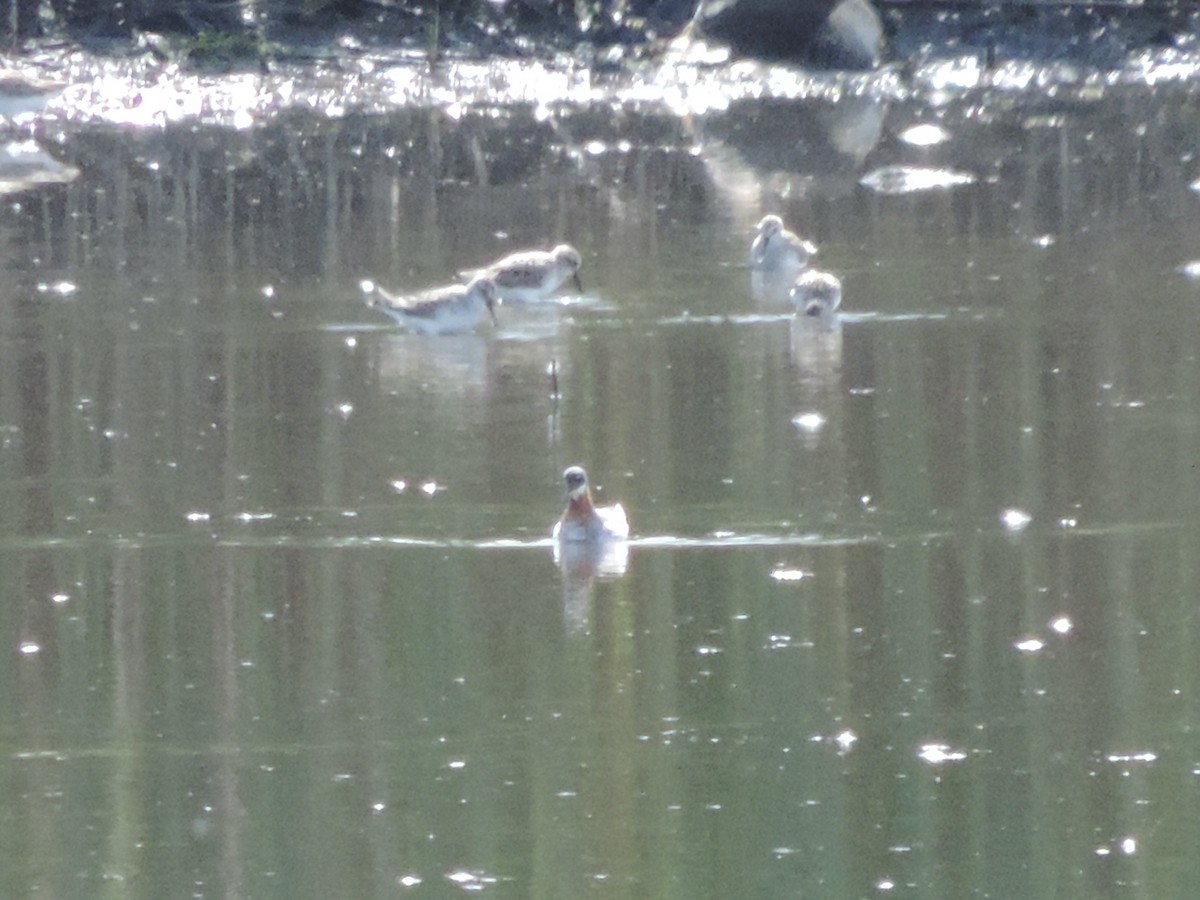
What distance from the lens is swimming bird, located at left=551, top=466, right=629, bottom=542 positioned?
821 centimetres

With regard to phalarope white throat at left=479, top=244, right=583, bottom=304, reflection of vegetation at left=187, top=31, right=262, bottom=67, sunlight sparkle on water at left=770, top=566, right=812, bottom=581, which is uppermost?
reflection of vegetation at left=187, top=31, right=262, bottom=67

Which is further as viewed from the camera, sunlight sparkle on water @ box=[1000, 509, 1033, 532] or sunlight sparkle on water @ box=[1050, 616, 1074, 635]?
sunlight sparkle on water @ box=[1000, 509, 1033, 532]

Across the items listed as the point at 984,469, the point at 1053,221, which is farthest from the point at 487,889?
the point at 1053,221

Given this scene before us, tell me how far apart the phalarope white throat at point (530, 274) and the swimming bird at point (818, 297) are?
1.24 metres

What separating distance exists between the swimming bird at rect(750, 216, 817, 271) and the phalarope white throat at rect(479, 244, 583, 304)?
136 centimetres

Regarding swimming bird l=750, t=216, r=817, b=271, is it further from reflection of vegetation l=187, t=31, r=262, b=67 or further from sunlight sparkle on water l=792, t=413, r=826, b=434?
reflection of vegetation l=187, t=31, r=262, b=67

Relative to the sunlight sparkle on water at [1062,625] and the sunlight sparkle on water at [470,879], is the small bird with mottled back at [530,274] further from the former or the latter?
the sunlight sparkle on water at [470,879]

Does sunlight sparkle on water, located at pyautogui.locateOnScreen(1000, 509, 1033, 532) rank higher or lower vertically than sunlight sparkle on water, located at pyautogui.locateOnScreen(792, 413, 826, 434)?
lower

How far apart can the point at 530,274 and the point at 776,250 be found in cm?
166

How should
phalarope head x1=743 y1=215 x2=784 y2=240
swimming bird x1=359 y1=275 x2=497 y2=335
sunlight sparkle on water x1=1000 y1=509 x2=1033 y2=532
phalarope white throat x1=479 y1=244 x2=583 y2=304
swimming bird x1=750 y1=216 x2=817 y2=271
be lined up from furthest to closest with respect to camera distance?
phalarope head x1=743 y1=215 x2=784 y2=240, swimming bird x1=750 y1=216 x2=817 y2=271, phalarope white throat x1=479 y1=244 x2=583 y2=304, swimming bird x1=359 y1=275 x2=497 y2=335, sunlight sparkle on water x1=1000 y1=509 x2=1033 y2=532

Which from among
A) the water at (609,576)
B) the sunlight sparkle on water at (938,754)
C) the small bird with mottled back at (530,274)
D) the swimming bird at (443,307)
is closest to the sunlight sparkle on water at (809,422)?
the water at (609,576)

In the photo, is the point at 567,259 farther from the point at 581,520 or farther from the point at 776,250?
the point at 581,520

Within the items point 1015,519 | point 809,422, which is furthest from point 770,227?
point 1015,519

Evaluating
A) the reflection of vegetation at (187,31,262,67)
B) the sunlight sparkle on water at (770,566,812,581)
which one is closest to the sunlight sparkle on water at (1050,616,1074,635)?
the sunlight sparkle on water at (770,566,812,581)
